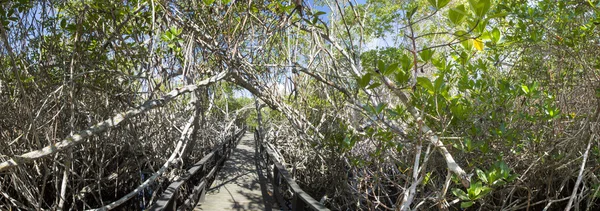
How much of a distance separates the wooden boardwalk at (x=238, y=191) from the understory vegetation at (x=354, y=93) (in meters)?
0.91

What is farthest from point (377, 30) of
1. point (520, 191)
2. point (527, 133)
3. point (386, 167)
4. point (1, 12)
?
point (1, 12)

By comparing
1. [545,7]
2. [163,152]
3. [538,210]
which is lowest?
[538,210]

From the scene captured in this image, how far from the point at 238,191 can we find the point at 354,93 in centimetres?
440

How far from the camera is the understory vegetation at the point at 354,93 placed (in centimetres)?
240

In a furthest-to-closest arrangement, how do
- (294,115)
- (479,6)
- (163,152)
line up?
(163,152) → (294,115) → (479,6)

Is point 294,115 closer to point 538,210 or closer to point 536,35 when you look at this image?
point 536,35

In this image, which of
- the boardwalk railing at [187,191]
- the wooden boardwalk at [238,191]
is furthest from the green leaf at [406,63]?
the wooden boardwalk at [238,191]

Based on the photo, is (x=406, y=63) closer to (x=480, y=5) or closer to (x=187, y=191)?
(x=480, y=5)

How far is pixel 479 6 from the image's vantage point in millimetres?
1567

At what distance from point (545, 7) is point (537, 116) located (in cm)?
89

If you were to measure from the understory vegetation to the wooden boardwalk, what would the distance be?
910mm

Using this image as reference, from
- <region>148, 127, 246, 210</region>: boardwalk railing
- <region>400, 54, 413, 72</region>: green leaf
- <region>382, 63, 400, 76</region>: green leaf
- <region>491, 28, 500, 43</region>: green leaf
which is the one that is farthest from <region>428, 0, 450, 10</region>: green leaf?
<region>148, 127, 246, 210</region>: boardwalk railing

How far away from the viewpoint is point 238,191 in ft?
23.9

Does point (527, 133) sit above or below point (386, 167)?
above
